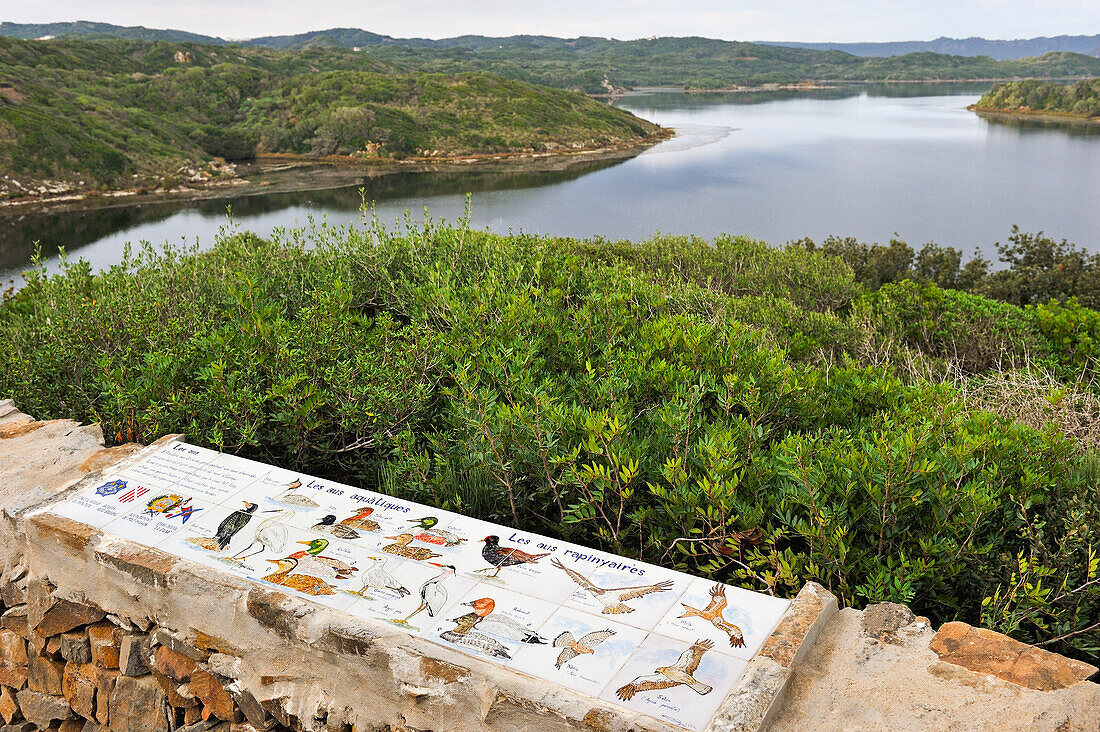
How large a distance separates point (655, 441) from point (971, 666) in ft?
5.05

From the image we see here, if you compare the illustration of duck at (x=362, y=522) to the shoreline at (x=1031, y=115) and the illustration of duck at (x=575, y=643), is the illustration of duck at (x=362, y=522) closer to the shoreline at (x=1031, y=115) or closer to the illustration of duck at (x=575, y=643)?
the illustration of duck at (x=575, y=643)

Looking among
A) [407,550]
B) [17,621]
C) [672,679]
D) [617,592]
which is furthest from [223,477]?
[672,679]

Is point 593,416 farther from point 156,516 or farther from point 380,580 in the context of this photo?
point 156,516

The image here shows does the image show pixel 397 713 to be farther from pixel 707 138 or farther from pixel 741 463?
pixel 707 138

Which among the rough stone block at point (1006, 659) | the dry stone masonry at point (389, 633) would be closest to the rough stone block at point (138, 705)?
the dry stone masonry at point (389, 633)

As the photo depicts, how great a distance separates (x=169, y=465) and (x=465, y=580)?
1.88 meters

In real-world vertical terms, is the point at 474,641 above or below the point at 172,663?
above

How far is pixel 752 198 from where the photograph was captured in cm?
3109

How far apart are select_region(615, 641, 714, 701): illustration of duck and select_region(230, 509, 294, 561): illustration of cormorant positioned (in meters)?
1.52

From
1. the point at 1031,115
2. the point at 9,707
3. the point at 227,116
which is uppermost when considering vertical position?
the point at 1031,115

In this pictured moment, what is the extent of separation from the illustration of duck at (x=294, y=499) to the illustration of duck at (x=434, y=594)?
0.79m

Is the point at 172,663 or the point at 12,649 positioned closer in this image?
the point at 172,663

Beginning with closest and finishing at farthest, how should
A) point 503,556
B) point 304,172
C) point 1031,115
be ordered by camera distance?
point 503,556
point 304,172
point 1031,115

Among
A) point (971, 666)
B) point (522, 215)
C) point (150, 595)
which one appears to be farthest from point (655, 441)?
point (522, 215)
